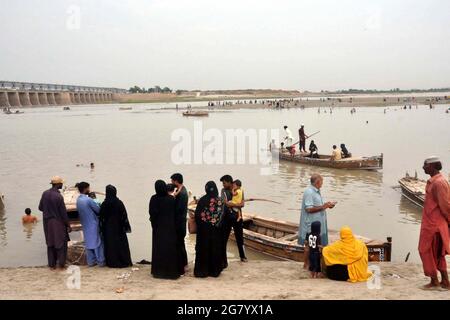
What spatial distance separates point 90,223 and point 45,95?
3807 inches

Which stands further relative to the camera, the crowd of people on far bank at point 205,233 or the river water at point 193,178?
the river water at point 193,178

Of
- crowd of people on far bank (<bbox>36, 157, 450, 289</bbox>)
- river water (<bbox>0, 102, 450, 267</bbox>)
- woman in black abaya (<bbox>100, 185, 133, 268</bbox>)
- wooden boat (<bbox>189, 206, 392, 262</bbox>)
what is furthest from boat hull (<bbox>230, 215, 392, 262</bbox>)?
woman in black abaya (<bbox>100, 185, 133, 268</bbox>)

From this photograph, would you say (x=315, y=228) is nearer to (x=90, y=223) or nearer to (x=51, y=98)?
(x=90, y=223)

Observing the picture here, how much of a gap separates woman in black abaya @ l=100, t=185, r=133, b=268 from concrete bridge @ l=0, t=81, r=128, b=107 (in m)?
77.2

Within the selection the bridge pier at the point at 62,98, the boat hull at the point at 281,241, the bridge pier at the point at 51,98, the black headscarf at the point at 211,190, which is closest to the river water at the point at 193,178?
the boat hull at the point at 281,241

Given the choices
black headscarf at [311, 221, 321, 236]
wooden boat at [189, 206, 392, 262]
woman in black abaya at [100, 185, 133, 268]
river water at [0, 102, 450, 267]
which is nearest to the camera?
black headscarf at [311, 221, 321, 236]

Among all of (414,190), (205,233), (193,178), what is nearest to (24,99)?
(193,178)

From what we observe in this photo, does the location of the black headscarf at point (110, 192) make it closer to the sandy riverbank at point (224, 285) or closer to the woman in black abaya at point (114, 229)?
the woman in black abaya at point (114, 229)

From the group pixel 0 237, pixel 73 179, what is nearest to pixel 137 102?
pixel 73 179

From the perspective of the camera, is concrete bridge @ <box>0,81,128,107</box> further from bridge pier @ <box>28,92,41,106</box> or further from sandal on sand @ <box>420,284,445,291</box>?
sandal on sand @ <box>420,284,445,291</box>

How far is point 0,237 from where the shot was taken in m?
12.1

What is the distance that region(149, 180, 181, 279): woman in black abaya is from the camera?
619 cm

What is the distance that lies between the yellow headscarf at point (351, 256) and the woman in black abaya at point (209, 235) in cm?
155

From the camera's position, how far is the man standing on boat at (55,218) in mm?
6844
